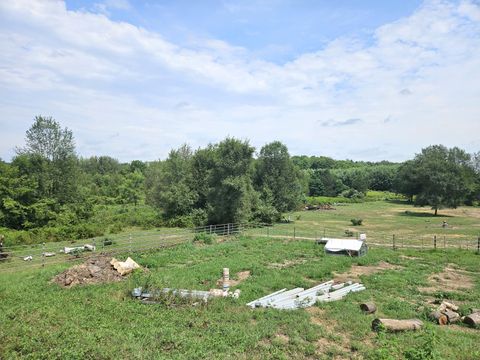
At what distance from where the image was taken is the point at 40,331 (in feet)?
27.1

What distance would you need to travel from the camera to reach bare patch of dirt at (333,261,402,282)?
15164 millimetres

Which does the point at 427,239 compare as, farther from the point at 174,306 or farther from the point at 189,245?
the point at 174,306

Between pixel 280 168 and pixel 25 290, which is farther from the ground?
pixel 280 168

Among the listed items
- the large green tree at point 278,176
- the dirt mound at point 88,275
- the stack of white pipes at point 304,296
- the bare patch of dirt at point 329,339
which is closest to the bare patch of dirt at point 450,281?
the stack of white pipes at point 304,296

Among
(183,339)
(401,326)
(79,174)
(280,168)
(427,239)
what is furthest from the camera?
(280,168)

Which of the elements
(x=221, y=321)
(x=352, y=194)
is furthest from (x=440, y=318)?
(x=352, y=194)

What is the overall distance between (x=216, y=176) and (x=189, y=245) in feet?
45.0

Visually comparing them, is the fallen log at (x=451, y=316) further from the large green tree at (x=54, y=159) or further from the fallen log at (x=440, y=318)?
the large green tree at (x=54, y=159)

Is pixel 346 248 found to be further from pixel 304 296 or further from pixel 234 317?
pixel 234 317

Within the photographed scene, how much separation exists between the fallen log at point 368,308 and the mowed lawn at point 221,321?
8.3 inches

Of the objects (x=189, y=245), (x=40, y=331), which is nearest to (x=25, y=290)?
(x=40, y=331)

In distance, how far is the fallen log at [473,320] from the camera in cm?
982

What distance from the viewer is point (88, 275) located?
1405 cm

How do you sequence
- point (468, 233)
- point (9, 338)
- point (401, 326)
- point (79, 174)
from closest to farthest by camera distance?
point (9, 338)
point (401, 326)
point (468, 233)
point (79, 174)
